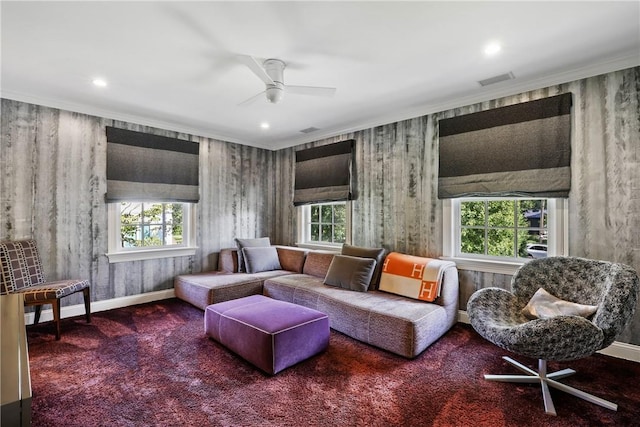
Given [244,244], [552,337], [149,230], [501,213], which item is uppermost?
[501,213]

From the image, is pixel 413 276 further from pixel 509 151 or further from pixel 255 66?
pixel 255 66

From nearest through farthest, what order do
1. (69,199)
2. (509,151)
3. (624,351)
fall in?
(624,351)
(509,151)
(69,199)

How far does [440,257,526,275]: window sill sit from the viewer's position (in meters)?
3.07

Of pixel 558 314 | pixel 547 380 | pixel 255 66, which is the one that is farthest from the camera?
pixel 255 66

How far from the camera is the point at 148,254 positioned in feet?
13.6

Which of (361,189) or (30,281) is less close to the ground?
(361,189)

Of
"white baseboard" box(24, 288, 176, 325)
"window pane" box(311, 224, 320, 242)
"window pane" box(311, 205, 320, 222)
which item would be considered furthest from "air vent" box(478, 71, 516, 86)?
"white baseboard" box(24, 288, 176, 325)

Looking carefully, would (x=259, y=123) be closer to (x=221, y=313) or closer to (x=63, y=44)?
(x=63, y=44)

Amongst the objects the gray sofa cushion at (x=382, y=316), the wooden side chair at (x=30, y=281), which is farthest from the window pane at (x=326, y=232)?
the wooden side chair at (x=30, y=281)

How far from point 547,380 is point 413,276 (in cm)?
132

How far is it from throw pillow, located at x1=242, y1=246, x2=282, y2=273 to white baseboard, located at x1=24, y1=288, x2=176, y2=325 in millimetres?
1133

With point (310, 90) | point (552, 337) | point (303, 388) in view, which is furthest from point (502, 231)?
point (303, 388)

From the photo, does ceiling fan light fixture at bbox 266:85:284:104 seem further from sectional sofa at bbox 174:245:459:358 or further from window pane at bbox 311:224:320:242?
window pane at bbox 311:224:320:242

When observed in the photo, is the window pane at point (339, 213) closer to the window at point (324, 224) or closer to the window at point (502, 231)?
the window at point (324, 224)
